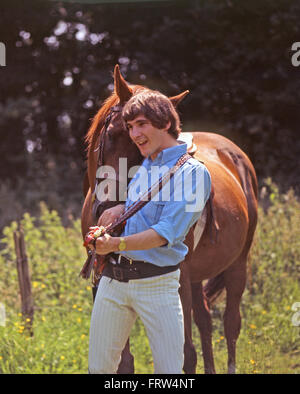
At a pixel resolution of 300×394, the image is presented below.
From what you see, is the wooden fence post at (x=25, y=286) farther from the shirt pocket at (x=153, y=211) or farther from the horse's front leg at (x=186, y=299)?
the shirt pocket at (x=153, y=211)

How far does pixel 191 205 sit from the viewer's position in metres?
2.43

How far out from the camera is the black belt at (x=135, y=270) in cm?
247

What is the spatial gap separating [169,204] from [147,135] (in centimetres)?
33

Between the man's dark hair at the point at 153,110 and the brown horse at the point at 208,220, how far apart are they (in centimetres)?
46

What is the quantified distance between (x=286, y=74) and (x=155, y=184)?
755 cm

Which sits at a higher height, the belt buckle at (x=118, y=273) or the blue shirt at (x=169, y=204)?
the blue shirt at (x=169, y=204)

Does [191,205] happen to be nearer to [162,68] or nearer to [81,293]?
[81,293]

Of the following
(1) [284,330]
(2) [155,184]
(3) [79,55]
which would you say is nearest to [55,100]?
(3) [79,55]

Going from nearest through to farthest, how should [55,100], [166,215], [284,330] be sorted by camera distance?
[166,215], [284,330], [55,100]

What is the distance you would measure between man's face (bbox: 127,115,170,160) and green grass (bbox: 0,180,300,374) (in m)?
2.31

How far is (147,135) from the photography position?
97.5 inches
